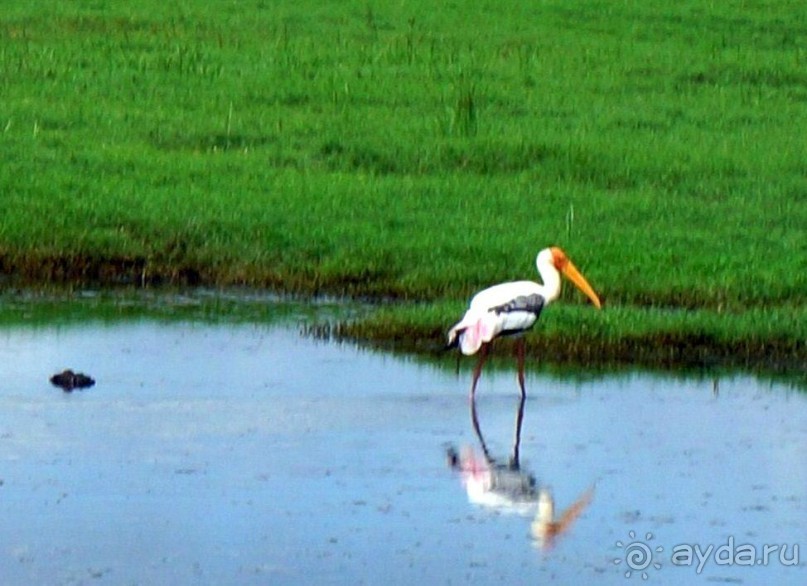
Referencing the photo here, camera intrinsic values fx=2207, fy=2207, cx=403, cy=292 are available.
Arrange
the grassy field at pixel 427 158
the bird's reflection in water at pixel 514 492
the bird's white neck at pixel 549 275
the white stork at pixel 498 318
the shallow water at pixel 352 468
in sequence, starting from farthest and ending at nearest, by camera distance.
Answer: the grassy field at pixel 427 158 < the bird's white neck at pixel 549 275 < the white stork at pixel 498 318 < the bird's reflection in water at pixel 514 492 < the shallow water at pixel 352 468

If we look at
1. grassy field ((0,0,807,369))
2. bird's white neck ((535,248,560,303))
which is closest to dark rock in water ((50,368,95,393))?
grassy field ((0,0,807,369))

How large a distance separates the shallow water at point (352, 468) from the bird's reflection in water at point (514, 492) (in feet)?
0.09

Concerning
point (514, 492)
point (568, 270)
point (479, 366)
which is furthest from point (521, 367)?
point (514, 492)

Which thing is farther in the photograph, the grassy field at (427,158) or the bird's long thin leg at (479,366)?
the grassy field at (427,158)

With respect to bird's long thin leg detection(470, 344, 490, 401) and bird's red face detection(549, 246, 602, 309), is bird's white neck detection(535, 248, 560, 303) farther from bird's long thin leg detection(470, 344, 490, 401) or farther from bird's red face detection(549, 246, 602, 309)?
bird's long thin leg detection(470, 344, 490, 401)

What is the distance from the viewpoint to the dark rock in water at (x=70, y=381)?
430 inches

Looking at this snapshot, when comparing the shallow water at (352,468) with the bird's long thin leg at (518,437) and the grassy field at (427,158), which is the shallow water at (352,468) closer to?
the bird's long thin leg at (518,437)

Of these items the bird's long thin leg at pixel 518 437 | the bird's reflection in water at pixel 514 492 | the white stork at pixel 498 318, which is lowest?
the bird's reflection in water at pixel 514 492

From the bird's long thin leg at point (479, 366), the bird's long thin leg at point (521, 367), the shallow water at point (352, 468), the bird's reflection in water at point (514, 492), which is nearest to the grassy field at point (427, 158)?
the bird's long thin leg at point (479, 366)

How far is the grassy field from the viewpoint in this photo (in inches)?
538

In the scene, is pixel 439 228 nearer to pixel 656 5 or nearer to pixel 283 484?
pixel 283 484

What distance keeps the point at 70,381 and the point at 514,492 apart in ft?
9.22

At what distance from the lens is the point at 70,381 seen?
1093cm

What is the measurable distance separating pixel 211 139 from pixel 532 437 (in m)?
7.83
